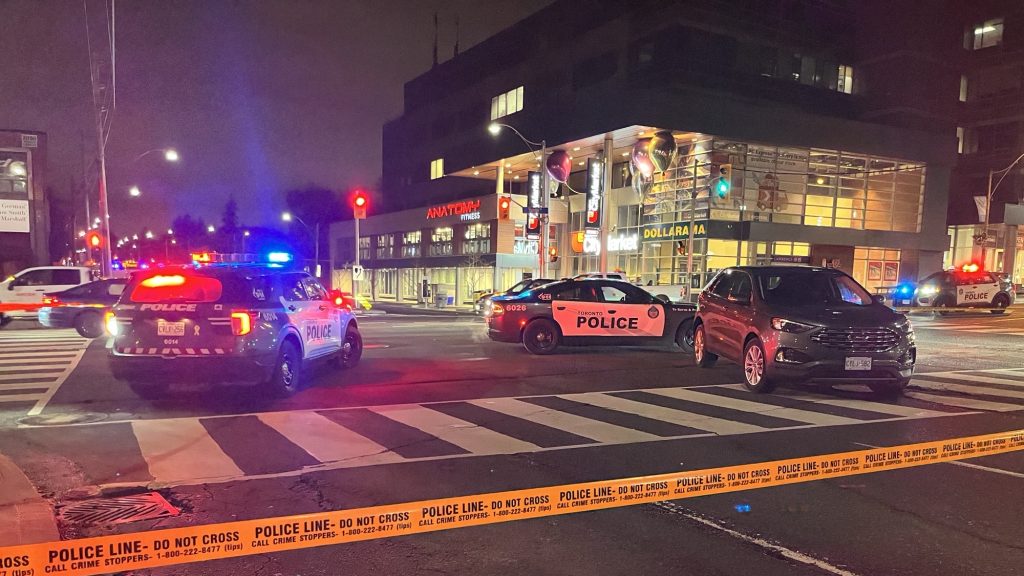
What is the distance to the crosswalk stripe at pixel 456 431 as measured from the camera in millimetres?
6156

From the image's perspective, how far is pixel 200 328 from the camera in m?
7.80

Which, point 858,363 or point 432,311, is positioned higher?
point 858,363

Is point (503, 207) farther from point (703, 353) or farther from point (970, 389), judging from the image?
point (970, 389)

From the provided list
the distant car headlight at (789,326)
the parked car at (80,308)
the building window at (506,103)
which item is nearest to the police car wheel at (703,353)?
the distant car headlight at (789,326)

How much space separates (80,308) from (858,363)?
57.6 feet

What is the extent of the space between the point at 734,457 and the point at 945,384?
259 inches

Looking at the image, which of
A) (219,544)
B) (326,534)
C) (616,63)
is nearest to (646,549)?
(326,534)

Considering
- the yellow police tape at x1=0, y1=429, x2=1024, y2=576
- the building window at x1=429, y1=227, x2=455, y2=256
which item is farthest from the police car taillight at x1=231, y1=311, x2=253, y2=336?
the building window at x1=429, y1=227, x2=455, y2=256

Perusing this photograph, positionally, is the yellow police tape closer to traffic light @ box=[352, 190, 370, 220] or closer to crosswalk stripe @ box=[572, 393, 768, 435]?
crosswalk stripe @ box=[572, 393, 768, 435]

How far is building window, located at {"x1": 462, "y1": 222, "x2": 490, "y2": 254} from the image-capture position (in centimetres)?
4117

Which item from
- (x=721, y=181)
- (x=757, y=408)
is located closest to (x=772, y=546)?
(x=757, y=408)

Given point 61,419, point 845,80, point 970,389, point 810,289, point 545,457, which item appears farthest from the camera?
point 845,80

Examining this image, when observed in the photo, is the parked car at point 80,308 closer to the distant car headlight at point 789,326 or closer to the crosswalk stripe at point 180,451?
the crosswalk stripe at point 180,451

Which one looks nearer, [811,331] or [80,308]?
[811,331]
